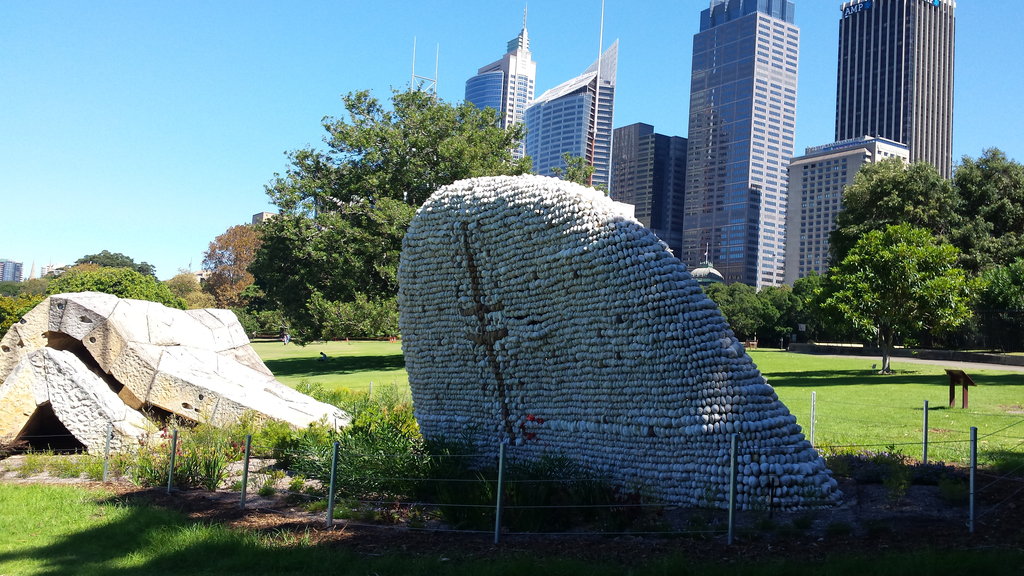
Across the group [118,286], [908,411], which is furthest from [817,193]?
[908,411]

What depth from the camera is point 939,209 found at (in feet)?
138

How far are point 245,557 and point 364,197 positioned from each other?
28.4 metres

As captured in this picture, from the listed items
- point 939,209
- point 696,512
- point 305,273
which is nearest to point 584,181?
point 305,273

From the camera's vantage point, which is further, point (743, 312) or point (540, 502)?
point (743, 312)

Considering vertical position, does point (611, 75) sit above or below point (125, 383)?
above

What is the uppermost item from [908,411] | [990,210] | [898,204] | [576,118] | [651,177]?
[576,118]

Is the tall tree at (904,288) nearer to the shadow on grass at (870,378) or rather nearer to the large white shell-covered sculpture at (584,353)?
the shadow on grass at (870,378)

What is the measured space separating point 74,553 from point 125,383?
6.82 m

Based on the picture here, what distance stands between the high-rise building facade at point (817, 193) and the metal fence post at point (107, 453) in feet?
453

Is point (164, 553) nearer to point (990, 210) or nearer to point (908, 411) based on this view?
point (908, 411)

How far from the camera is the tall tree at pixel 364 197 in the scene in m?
31.0

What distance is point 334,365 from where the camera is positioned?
36062mm

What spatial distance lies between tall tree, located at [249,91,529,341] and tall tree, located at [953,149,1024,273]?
92.7 feet

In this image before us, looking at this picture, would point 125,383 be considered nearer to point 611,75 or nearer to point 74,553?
point 74,553
